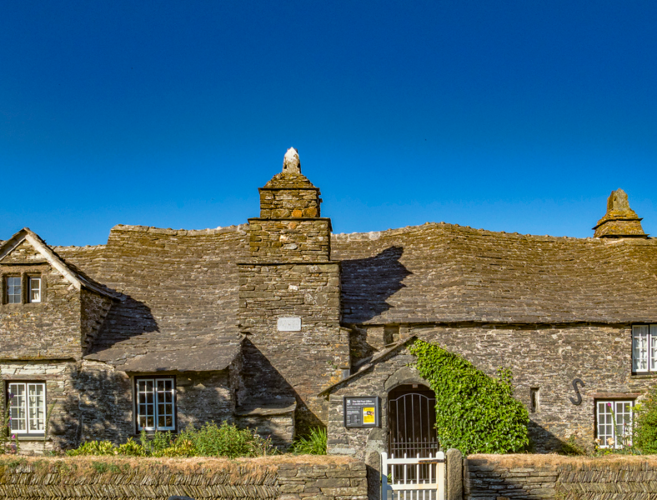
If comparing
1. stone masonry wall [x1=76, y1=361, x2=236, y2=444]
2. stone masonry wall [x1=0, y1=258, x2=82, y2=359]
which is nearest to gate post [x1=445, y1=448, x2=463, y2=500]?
stone masonry wall [x1=76, y1=361, x2=236, y2=444]

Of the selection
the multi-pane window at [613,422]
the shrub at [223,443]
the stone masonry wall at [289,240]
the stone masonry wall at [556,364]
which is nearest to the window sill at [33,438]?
the shrub at [223,443]

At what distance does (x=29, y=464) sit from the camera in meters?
8.93

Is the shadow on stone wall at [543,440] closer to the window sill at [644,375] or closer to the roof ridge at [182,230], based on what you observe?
the window sill at [644,375]

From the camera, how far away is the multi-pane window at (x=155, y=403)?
14.1 m

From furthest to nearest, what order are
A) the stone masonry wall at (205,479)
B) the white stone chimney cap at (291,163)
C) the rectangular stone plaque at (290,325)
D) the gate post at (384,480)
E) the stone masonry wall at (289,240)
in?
the white stone chimney cap at (291,163), the stone masonry wall at (289,240), the rectangular stone plaque at (290,325), the gate post at (384,480), the stone masonry wall at (205,479)

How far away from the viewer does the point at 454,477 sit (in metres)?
8.70

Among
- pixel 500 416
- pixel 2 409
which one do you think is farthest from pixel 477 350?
pixel 2 409

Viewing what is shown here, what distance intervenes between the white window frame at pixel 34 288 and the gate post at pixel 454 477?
41.1ft

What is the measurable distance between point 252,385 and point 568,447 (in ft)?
30.8

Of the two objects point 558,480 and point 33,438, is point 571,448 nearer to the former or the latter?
point 558,480

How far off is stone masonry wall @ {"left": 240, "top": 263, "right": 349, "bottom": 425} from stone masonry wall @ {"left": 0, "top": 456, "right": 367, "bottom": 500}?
21.0 feet

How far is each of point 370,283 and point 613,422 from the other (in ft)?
27.6

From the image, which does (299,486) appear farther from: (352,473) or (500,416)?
(500,416)

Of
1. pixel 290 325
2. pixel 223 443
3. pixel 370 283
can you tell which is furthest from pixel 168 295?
pixel 223 443
